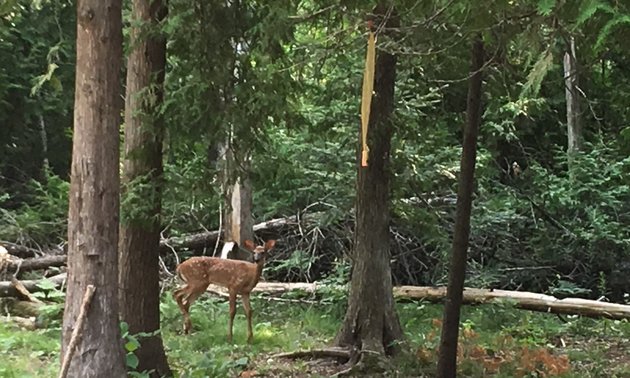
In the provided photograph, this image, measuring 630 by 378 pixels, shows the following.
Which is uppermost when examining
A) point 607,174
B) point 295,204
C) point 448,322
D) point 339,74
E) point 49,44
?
point 49,44

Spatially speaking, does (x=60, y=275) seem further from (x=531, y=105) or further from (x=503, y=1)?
(x=503, y=1)

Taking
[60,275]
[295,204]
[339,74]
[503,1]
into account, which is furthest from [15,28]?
[503,1]

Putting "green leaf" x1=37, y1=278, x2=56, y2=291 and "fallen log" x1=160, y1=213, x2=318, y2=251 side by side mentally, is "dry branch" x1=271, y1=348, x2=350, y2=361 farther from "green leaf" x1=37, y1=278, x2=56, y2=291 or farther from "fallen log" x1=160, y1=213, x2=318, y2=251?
"fallen log" x1=160, y1=213, x2=318, y2=251

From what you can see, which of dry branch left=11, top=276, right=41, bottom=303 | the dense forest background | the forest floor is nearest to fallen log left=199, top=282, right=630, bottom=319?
the forest floor

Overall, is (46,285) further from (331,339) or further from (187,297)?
(331,339)

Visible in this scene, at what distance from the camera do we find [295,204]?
13.0 m

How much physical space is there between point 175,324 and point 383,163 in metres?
3.74

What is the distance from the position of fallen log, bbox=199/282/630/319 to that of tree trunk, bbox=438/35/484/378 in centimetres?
456

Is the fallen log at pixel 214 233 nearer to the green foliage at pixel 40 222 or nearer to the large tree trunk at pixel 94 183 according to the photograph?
the green foliage at pixel 40 222

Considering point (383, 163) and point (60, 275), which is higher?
point (383, 163)

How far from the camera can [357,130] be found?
9.84m

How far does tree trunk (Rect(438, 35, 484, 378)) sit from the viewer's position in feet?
22.1

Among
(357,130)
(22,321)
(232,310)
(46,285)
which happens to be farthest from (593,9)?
(46,285)

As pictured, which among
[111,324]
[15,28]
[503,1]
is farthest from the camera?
[15,28]
